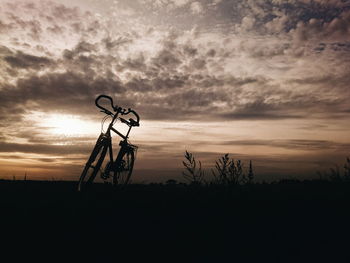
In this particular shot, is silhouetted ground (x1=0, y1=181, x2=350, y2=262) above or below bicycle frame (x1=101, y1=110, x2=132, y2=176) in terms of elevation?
below

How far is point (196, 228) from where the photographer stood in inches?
160

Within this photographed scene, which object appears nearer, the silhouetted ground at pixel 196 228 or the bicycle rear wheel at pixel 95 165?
the silhouetted ground at pixel 196 228

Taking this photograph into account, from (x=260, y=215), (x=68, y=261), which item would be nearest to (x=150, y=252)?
(x=68, y=261)

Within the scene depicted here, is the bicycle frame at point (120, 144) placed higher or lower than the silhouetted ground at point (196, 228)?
higher

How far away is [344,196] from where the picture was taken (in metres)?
5.45

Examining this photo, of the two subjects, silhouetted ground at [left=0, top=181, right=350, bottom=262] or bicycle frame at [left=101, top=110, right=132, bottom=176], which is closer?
silhouetted ground at [left=0, top=181, right=350, bottom=262]

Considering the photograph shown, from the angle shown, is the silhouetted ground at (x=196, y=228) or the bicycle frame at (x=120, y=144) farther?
the bicycle frame at (x=120, y=144)

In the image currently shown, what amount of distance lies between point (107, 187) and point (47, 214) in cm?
493

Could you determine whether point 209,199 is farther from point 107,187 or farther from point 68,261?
point 107,187

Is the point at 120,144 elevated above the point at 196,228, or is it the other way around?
the point at 120,144

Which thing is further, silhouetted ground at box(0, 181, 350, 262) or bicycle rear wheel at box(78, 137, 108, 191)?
bicycle rear wheel at box(78, 137, 108, 191)

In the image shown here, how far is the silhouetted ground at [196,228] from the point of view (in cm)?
331

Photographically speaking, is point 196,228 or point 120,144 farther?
point 120,144

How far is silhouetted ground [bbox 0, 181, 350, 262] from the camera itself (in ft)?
10.9
